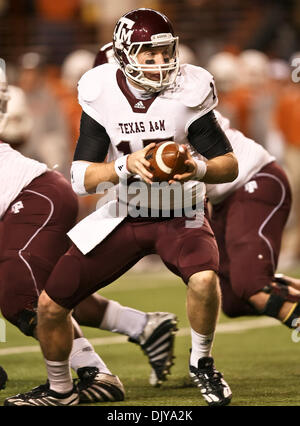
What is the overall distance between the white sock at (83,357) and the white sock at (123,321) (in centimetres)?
28

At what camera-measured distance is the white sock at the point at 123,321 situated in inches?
189

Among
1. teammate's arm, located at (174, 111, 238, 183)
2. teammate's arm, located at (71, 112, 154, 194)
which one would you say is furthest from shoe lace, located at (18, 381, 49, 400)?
teammate's arm, located at (174, 111, 238, 183)

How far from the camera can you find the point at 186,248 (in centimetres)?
408

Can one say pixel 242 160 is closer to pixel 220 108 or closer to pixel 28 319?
pixel 28 319

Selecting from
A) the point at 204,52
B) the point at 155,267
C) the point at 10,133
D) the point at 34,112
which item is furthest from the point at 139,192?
the point at 204,52

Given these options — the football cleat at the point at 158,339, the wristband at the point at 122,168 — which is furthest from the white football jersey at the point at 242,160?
the wristband at the point at 122,168

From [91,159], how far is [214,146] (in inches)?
19.0

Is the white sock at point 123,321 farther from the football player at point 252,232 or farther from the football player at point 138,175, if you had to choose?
the football player at point 138,175

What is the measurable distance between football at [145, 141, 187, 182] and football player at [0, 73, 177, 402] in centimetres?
95

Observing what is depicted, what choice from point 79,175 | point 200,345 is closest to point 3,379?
point 200,345

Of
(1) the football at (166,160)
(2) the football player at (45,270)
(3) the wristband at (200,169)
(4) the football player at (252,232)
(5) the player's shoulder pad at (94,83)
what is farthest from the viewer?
(4) the football player at (252,232)

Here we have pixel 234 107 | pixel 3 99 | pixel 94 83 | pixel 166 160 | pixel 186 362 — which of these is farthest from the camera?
pixel 234 107

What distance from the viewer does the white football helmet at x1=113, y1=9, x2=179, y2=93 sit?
4004 millimetres

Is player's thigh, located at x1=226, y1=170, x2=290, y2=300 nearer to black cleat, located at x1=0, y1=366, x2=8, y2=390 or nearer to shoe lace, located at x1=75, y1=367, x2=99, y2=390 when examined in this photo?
shoe lace, located at x1=75, y1=367, x2=99, y2=390
